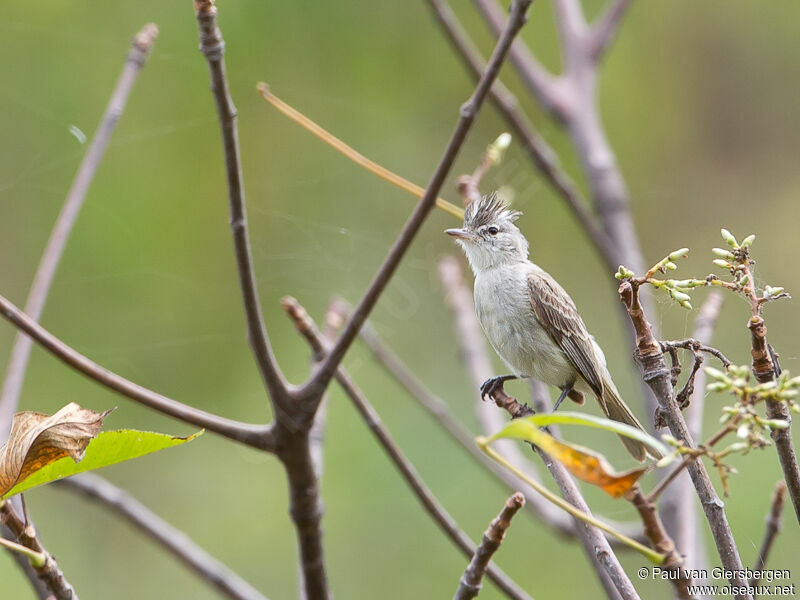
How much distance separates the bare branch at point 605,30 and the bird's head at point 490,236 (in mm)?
666

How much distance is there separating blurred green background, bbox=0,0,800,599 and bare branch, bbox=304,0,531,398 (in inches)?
115

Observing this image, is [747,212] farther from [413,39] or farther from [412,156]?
[413,39]

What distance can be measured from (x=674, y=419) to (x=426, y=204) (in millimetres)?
472

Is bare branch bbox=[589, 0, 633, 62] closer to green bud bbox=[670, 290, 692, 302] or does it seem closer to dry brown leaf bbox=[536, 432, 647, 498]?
green bud bbox=[670, 290, 692, 302]

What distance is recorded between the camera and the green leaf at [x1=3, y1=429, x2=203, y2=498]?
1277 mm

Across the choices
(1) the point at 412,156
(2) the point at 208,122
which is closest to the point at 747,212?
(1) the point at 412,156

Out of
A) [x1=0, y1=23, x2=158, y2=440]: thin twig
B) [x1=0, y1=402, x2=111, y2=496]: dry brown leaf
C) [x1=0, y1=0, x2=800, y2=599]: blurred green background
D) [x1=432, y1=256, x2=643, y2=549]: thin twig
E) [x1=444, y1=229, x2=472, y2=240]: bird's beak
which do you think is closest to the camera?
[x1=0, y1=402, x2=111, y2=496]: dry brown leaf

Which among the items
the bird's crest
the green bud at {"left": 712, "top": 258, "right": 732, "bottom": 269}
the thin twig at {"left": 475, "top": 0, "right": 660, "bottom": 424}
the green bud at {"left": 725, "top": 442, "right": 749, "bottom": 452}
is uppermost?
the thin twig at {"left": 475, "top": 0, "right": 660, "bottom": 424}

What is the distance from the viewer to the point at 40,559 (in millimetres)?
1225

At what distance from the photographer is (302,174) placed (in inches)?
222

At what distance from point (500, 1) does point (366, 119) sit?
1276 millimetres

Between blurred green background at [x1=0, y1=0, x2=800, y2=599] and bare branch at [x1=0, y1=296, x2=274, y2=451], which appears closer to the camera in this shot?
bare branch at [x1=0, y1=296, x2=274, y2=451]

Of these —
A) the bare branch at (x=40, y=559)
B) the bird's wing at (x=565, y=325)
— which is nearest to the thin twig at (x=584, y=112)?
the bird's wing at (x=565, y=325)

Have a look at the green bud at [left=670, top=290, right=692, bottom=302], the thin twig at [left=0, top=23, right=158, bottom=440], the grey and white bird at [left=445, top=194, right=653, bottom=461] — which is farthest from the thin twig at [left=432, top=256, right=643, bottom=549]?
the green bud at [left=670, top=290, right=692, bottom=302]
